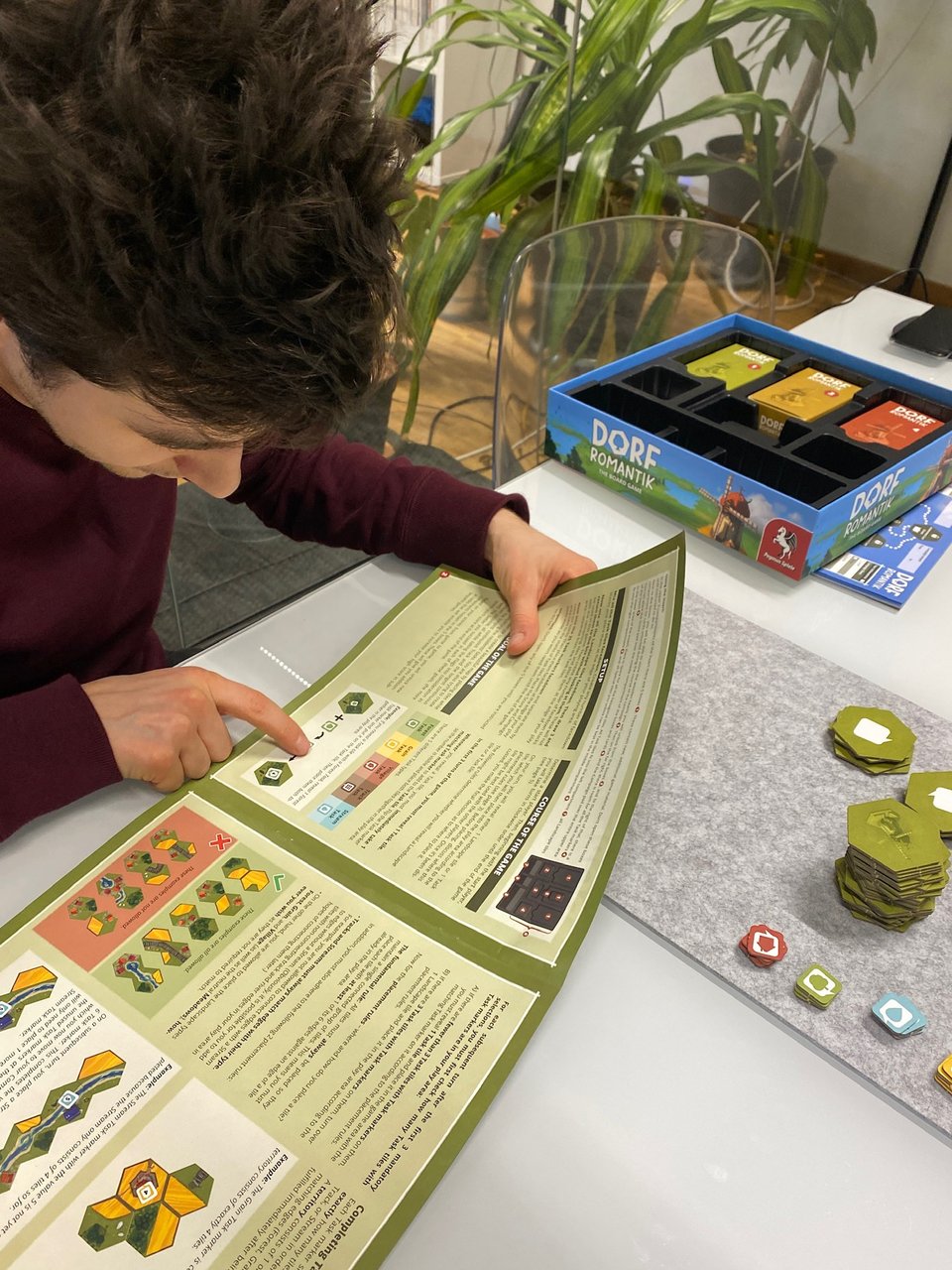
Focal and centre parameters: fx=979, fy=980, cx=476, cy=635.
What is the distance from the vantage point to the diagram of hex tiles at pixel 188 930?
0.48 metres

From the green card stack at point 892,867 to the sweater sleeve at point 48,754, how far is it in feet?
1.39

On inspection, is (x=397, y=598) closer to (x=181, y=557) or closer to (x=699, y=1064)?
(x=699, y=1064)

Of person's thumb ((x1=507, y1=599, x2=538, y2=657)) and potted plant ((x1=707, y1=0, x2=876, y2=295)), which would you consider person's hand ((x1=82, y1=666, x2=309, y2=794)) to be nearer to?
person's thumb ((x1=507, y1=599, x2=538, y2=657))

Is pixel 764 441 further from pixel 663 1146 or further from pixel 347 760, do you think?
pixel 663 1146

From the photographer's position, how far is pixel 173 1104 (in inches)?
16.9

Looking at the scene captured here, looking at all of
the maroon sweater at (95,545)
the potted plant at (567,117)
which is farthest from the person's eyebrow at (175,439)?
the potted plant at (567,117)

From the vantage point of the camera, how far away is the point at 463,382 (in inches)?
94.5

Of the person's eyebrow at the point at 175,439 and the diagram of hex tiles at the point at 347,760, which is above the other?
the person's eyebrow at the point at 175,439

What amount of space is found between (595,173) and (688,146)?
10.9 inches

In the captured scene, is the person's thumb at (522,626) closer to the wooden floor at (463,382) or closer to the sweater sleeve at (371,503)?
the sweater sleeve at (371,503)

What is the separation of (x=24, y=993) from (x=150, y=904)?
7cm

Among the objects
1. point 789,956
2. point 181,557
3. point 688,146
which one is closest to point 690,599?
point 789,956

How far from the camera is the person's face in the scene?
45 cm

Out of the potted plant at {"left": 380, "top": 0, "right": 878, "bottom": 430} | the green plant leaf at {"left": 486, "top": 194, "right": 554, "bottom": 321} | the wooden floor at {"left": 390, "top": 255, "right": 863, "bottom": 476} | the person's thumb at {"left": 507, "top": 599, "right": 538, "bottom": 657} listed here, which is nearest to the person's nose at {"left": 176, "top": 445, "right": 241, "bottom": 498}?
the person's thumb at {"left": 507, "top": 599, "right": 538, "bottom": 657}
